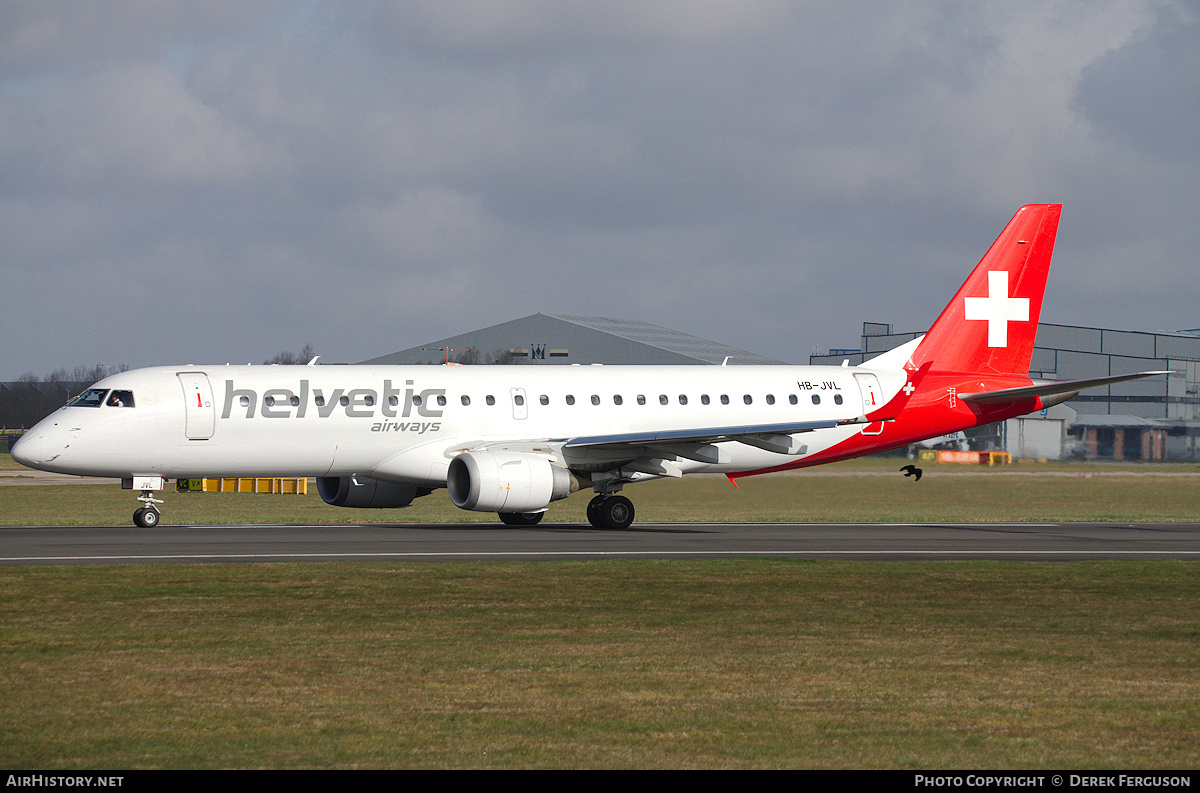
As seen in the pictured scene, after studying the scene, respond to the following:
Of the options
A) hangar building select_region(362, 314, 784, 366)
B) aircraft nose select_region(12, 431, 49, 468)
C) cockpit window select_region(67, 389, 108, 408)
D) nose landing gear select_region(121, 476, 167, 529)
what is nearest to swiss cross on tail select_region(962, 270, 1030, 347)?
nose landing gear select_region(121, 476, 167, 529)

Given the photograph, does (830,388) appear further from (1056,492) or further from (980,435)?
(980,435)

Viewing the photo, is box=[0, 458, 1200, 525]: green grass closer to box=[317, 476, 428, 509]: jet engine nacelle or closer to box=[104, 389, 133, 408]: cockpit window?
box=[317, 476, 428, 509]: jet engine nacelle

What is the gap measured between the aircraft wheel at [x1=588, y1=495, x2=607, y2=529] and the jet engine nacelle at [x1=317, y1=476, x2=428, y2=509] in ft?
13.6

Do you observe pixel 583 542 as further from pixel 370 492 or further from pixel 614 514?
pixel 370 492

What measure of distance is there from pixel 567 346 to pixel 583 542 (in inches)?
3248

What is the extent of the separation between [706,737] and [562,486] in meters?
20.0

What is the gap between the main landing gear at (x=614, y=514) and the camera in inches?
1188

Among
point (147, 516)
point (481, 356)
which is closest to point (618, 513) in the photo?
point (147, 516)

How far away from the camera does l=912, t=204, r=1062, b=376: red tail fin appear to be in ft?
116

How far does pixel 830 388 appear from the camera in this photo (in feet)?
111

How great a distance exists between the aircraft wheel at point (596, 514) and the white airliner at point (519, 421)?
0.07 metres

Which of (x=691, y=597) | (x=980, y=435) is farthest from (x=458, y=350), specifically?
(x=691, y=597)

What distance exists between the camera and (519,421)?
31.0m
